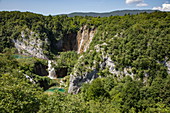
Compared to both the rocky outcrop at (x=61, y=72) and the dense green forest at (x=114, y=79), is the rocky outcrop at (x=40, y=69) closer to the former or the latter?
the dense green forest at (x=114, y=79)

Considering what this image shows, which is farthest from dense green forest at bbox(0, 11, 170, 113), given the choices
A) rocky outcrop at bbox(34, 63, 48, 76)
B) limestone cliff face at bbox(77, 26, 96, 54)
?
limestone cliff face at bbox(77, 26, 96, 54)

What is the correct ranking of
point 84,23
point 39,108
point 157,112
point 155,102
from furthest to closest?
point 84,23 → point 155,102 → point 157,112 → point 39,108

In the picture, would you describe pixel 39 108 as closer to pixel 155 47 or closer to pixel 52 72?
pixel 155 47

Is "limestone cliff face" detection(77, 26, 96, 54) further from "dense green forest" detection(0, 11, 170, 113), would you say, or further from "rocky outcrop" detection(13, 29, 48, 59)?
"rocky outcrop" detection(13, 29, 48, 59)

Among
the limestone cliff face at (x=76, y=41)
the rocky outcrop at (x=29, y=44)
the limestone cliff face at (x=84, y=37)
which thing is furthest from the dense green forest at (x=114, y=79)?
the limestone cliff face at (x=76, y=41)

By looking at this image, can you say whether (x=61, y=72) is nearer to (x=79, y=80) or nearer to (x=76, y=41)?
(x=79, y=80)

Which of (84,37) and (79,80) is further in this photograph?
(84,37)

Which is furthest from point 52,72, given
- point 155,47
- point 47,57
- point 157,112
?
point 157,112

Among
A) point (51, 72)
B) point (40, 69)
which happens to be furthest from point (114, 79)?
point (40, 69)
